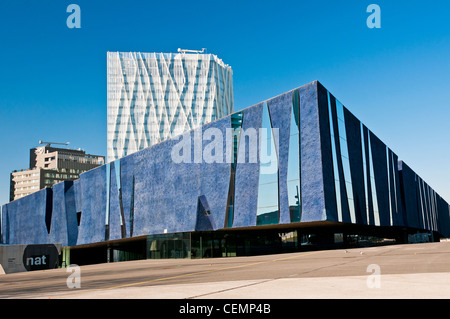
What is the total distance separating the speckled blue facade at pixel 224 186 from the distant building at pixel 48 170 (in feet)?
391

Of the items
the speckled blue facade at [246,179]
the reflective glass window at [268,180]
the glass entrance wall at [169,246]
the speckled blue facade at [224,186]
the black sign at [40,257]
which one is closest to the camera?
the speckled blue facade at [224,186]

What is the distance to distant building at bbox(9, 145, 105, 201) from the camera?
17912cm

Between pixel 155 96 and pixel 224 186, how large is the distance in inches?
4230

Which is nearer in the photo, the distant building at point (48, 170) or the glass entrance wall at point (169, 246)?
the glass entrance wall at point (169, 246)

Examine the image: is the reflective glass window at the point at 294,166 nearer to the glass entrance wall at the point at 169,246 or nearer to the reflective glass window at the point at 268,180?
the reflective glass window at the point at 268,180

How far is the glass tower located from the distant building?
5622cm

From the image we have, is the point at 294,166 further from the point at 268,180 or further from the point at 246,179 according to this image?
the point at 246,179

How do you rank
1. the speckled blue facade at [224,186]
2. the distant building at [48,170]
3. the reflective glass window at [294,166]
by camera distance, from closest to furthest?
the reflective glass window at [294,166] → the speckled blue facade at [224,186] → the distant building at [48,170]

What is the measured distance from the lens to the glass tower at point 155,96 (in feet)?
456

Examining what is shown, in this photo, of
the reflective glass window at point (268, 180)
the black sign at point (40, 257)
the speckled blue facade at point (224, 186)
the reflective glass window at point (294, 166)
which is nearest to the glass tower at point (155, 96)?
the speckled blue facade at point (224, 186)

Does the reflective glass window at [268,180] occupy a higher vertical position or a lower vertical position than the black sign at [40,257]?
higher
